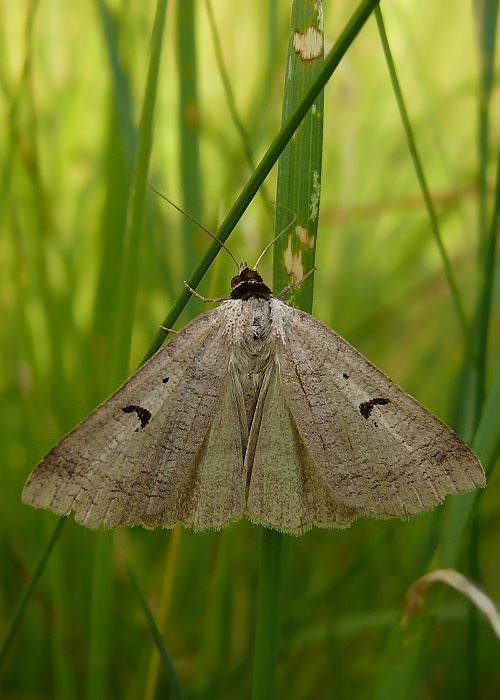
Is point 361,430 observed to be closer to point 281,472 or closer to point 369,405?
point 369,405

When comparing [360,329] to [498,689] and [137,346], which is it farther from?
[498,689]

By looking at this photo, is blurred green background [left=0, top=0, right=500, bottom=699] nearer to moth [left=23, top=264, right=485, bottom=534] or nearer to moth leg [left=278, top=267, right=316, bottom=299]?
moth [left=23, top=264, right=485, bottom=534]

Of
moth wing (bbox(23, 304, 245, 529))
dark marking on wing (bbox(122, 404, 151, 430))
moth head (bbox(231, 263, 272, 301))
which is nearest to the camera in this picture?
moth wing (bbox(23, 304, 245, 529))

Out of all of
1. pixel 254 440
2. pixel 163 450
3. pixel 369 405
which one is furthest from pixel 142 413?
pixel 369 405

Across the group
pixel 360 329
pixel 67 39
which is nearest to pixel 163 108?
pixel 67 39

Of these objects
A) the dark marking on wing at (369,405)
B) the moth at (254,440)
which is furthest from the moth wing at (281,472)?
the dark marking on wing at (369,405)

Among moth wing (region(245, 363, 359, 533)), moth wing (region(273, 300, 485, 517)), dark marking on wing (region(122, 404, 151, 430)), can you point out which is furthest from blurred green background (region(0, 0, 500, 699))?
moth wing (region(245, 363, 359, 533))
